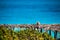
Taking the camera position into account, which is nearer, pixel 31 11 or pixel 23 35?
pixel 23 35

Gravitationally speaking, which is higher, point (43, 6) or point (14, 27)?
point (43, 6)

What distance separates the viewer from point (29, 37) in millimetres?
3111

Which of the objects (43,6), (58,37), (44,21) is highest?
(43,6)

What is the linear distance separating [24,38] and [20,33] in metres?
0.10

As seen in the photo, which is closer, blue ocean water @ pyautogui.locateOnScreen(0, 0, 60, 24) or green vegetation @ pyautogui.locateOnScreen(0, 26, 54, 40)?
green vegetation @ pyautogui.locateOnScreen(0, 26, 54, 40)

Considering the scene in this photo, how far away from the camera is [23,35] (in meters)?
3.11

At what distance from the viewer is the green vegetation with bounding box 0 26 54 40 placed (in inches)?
113

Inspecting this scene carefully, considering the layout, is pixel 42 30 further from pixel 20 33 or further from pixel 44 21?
pixel 20 33

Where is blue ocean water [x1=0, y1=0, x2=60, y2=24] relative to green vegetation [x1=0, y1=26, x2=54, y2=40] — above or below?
above

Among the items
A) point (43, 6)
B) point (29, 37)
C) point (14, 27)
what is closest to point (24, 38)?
point (29, 37)

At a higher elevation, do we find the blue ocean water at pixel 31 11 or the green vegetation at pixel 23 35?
the blue ocean water at pixel 31 11

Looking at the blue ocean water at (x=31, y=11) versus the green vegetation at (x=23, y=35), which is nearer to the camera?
the green vegetation at (x=23, y=35)

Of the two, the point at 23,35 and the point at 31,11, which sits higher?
the point at 31,11

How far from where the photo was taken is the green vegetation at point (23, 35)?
9.42ft
